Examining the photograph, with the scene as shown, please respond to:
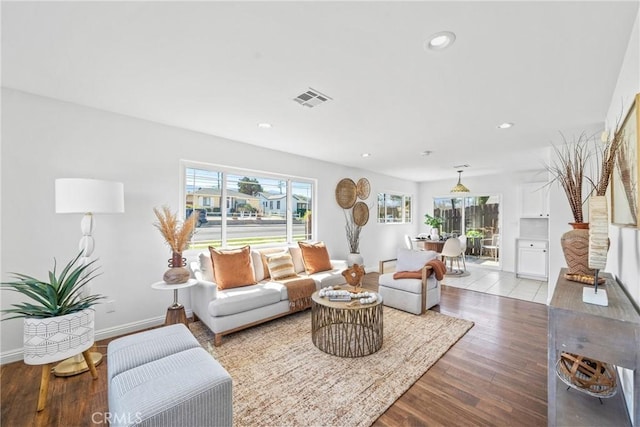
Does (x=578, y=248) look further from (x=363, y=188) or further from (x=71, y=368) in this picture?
(x=363, y=188)

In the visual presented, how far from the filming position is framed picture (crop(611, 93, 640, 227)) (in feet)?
4.33

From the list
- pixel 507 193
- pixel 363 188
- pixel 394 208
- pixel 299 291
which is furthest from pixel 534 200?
pixel 299 291

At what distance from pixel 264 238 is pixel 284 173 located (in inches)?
46.2

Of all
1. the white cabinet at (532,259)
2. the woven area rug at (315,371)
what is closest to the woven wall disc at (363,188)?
the woven area rug at (315,371)

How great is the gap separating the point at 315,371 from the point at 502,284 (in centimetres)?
455

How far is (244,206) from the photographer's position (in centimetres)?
411

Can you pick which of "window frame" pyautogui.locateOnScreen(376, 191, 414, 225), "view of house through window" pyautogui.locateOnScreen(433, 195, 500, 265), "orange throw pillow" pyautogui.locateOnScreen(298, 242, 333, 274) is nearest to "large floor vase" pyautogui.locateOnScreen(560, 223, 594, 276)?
"orange throw pillow" pyautogui.locateOnScreen(298, 242, 333, 274)

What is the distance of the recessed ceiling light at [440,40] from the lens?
62.7 inches

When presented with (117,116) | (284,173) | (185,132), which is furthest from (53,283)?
(284,173)

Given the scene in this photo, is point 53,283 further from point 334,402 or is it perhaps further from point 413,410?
point 413,410

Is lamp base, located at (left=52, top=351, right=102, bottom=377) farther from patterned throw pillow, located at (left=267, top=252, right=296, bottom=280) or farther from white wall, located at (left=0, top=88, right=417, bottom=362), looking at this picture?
patterned throw pillow, located at (left=267, top=252, right=296, bottom=280)

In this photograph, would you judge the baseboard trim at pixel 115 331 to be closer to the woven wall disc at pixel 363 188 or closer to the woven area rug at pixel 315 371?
the woven area rug at pixel 315 371

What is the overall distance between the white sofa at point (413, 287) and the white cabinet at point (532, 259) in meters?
3.06

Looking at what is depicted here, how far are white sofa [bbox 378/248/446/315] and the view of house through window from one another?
12.0ft
